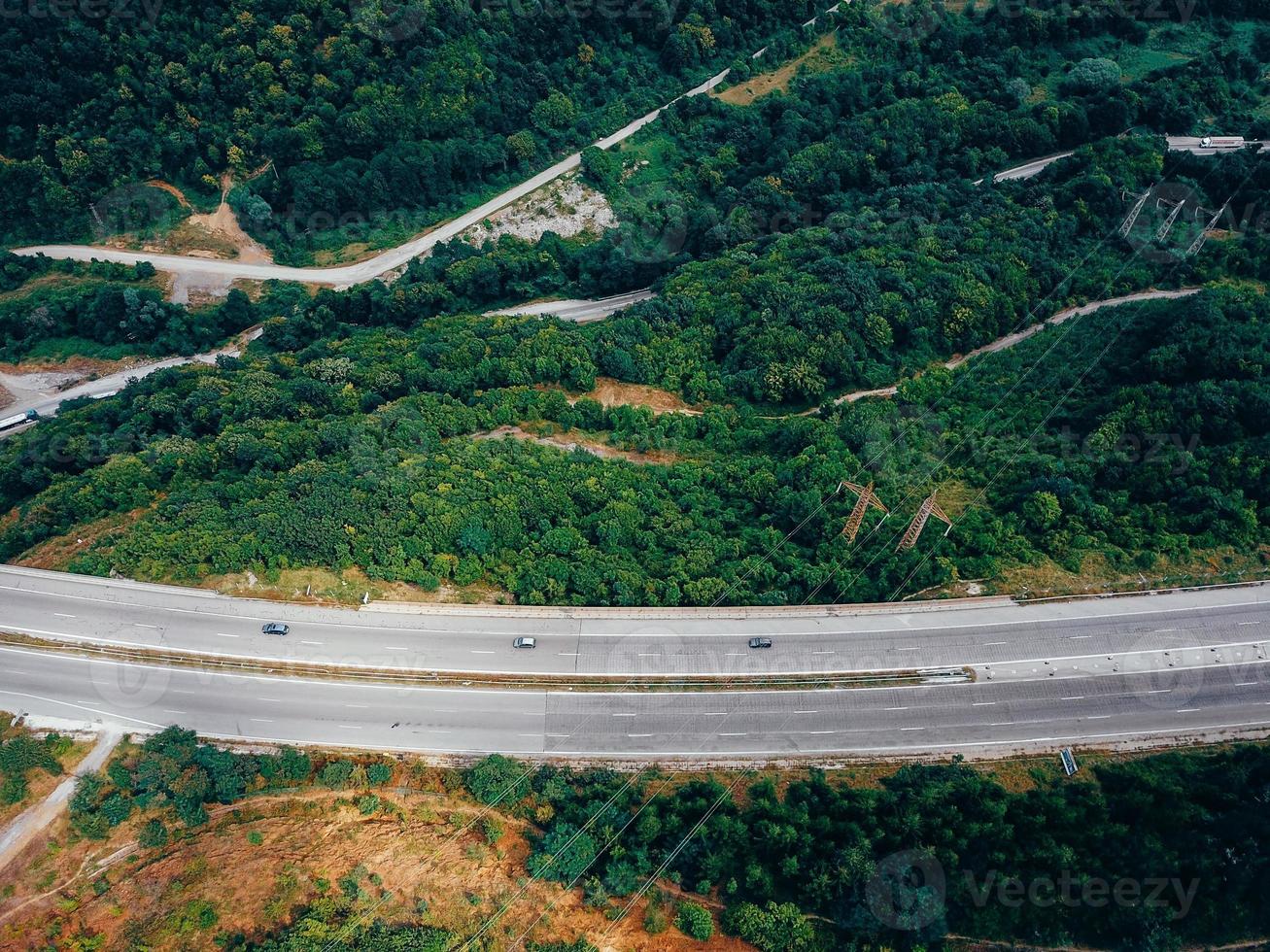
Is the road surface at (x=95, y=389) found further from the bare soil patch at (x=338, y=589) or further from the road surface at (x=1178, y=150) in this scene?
the road surface at (x=1178, y=150)

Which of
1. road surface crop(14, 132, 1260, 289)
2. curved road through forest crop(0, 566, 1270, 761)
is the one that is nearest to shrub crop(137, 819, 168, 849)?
curved road through forest crop(0, 566, 1270, 761)

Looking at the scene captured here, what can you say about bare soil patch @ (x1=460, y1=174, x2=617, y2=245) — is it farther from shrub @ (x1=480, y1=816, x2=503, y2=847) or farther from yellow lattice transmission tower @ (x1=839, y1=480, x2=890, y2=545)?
shrub @ (x1=480, y1=816, x2=503, y2=847)

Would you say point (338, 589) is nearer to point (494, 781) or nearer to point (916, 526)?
point (494, 781)

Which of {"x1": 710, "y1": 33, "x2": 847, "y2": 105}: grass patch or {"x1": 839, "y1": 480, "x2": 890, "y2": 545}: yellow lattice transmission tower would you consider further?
{"x1": 710, "y1": 33, "x2": 847, "y2": 105}: grass patch

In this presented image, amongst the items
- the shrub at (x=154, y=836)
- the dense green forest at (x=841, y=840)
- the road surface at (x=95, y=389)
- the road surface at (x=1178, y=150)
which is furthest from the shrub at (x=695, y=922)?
the road surface at (x=1178, y=150)

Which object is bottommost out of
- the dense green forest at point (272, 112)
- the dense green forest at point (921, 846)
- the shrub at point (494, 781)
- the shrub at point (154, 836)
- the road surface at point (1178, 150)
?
the dense green forest at point (921, 846)

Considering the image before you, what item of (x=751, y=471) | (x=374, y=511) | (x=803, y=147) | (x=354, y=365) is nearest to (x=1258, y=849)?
(x=751, y=471)

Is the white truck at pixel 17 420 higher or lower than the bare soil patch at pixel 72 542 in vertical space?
lower
